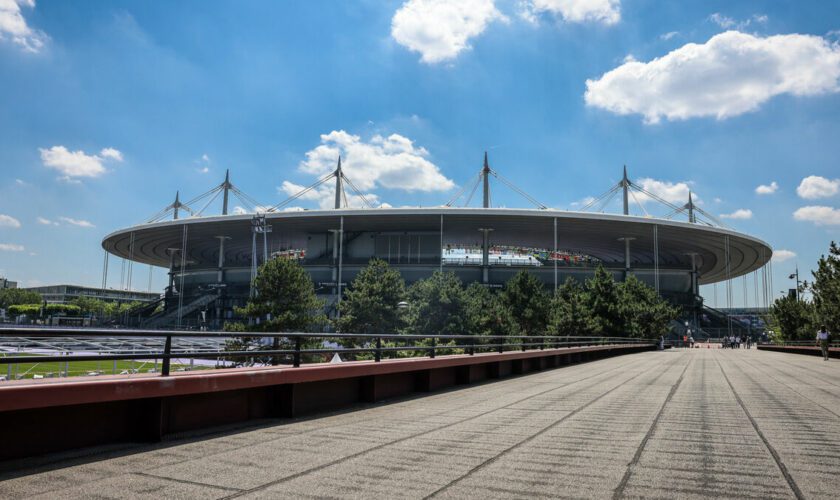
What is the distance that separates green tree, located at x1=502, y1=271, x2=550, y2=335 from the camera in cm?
5400

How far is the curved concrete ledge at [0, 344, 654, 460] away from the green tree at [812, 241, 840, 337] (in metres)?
37.9

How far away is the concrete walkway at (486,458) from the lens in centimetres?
555

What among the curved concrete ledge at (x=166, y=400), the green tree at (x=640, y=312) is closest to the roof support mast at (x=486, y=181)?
the green tree at (x=640, y=312)

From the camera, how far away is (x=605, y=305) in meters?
53.8

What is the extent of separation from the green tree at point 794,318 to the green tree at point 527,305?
25154 millimetres

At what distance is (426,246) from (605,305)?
43690 mm

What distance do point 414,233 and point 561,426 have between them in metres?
85.3

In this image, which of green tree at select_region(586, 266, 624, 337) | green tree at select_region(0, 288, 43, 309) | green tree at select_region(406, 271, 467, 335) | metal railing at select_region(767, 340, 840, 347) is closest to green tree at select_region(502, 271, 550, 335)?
green tree at select_region(586, 266, 624, 337)

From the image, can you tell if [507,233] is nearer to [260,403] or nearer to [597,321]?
[597,321]

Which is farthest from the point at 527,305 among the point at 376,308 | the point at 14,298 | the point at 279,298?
the point at 14,298

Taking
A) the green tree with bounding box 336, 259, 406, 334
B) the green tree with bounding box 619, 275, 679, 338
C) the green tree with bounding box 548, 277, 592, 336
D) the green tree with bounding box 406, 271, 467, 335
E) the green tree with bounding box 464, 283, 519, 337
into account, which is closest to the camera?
the green tree with bounding box 406, 271, 467, 335

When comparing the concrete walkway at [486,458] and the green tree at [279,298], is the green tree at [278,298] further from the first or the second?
the concrete walkway at [486,458]

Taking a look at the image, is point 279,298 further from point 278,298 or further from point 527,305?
point 527,305

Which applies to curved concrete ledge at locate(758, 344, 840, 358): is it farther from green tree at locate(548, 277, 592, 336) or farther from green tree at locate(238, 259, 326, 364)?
green tree at locate(238, 259, 326, 364)
